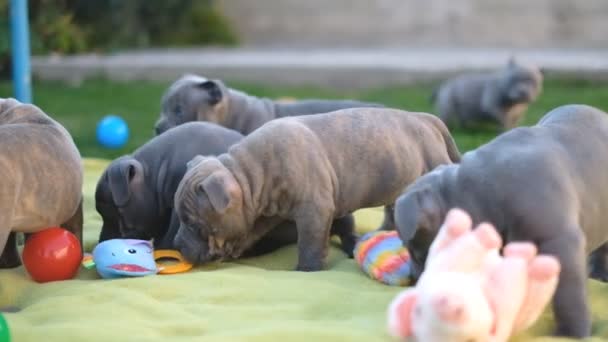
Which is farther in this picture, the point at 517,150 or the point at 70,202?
the point at 70,202

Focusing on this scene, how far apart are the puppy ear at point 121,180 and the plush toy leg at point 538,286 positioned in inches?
93.1

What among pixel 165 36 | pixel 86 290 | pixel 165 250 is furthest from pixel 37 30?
pixel 86 290

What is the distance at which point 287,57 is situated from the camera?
12867 mm

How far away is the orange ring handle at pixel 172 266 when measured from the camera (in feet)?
14.6

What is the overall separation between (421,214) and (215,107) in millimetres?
3219

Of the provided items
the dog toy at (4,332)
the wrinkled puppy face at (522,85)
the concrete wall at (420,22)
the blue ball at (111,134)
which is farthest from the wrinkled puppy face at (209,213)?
the concrete wall at (420,22)

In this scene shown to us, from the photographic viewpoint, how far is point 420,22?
1422 centimetres

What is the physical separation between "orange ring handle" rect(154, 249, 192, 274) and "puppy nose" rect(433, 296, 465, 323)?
192cm

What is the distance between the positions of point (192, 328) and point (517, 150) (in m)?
1.31

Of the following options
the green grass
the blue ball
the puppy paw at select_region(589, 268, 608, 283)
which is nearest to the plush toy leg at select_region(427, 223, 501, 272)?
the puppy paw at select_region(589, 268, 608, 283)

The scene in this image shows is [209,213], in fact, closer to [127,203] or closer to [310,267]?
[310,267]

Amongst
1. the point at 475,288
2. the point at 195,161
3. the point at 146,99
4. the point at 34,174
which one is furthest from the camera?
the point at 146,99

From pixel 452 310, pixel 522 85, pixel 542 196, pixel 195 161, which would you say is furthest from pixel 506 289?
pixel 522 85

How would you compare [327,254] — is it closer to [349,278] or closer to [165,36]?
[349,278]
